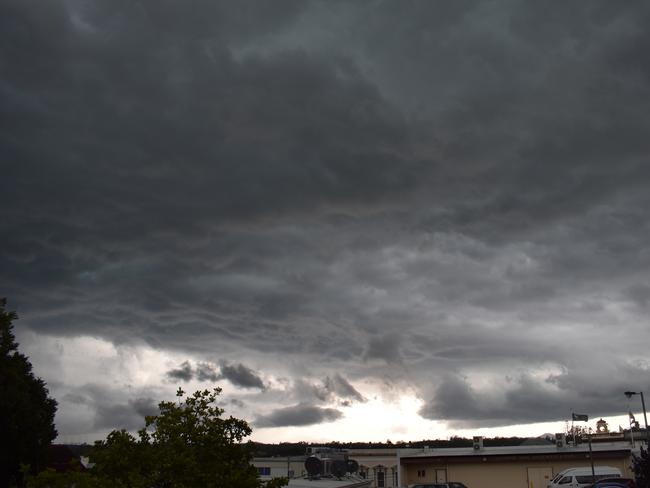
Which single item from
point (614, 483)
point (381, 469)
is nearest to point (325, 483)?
point (614, 483)

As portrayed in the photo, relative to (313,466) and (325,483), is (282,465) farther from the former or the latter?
(325,483)

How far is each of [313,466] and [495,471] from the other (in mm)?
27334

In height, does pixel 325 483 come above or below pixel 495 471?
below

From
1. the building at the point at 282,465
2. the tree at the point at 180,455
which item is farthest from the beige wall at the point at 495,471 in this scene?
the tree at the point at 180,455

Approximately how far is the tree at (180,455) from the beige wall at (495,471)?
46456mm

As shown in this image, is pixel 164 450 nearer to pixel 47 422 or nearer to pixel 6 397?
pixel 6 397

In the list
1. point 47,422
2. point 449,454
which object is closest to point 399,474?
point 449,454

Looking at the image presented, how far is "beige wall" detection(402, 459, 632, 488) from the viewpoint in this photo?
2434 inches

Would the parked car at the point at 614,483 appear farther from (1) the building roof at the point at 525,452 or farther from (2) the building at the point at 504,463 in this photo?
(1) the building roof at the point at 525,452

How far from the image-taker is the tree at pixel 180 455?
69.7ft

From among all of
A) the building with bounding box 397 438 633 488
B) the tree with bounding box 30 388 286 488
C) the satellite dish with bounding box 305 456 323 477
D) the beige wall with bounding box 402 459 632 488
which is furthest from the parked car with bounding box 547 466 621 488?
the tree with bounding box 30 388 286 488

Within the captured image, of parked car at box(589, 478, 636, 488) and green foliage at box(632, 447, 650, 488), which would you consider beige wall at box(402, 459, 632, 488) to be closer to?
parked car at box(589, 478, 636, 488)

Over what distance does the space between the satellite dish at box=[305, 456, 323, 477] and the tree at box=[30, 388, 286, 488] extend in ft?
70.5

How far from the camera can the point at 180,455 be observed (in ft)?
70.4
